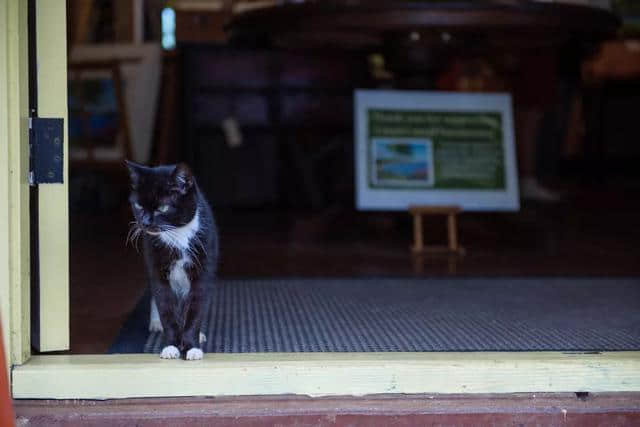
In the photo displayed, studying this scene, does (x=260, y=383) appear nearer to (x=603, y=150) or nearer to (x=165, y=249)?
(x=165, y=249)

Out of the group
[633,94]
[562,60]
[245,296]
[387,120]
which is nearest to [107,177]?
[387,120]

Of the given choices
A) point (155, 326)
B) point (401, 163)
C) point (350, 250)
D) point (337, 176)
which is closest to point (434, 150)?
point (401, 163)

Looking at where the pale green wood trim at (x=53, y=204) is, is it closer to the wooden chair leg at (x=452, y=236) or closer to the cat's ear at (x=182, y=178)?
the cat's ear at (x=182, y=178)

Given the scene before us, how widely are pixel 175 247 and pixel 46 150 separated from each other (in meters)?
0.28

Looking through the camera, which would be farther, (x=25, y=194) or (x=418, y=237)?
(x=418, y=237)

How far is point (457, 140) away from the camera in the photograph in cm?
354

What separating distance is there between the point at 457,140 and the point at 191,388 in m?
2.35

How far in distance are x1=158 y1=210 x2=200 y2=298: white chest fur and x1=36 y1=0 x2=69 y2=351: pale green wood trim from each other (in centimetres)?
18

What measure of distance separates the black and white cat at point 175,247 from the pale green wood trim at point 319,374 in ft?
0.21


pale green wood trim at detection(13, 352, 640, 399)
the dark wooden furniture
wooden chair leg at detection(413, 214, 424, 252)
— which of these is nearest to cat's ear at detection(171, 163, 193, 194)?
pale green wood trim at detection(13, 352, 640, 399)

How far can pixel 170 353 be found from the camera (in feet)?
4.85

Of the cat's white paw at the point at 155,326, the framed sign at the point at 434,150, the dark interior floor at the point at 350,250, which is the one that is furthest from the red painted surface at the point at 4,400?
the framed sign at the point at 434,150

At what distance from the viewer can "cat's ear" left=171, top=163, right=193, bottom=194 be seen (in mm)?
1470

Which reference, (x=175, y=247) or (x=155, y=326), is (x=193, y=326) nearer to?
(x=175, y=247)
